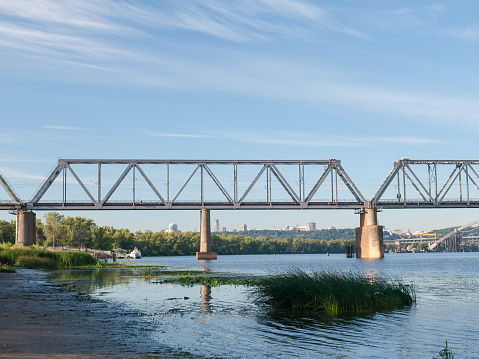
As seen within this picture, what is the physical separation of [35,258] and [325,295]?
51.0m

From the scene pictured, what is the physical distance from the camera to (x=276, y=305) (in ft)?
90.2

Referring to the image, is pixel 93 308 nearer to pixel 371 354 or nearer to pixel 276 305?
pixel 276 305

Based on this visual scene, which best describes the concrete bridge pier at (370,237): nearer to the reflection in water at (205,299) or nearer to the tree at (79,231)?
the tree at (79,231)

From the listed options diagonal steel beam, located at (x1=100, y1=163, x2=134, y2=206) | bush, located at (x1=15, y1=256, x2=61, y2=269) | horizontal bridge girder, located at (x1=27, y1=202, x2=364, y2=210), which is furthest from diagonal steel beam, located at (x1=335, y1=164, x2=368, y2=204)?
bush, located at (x1=15, y1=256, x2=61, y2=269)

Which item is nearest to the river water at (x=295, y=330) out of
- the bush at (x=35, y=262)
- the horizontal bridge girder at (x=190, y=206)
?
the bush at (x=35, y=262)

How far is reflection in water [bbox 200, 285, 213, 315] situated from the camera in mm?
26969

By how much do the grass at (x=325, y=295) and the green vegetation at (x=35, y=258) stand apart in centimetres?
4536

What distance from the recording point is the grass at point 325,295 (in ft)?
86.5

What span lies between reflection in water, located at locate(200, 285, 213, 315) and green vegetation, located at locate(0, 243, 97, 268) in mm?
32322

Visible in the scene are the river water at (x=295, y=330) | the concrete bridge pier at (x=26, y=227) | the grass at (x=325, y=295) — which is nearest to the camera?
the river water at (x=295, y=330)

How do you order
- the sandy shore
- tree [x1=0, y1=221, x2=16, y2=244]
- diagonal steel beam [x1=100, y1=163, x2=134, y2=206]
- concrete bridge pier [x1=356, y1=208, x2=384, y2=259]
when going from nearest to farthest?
the sandy shore, diagonal steel beam [x1=100, y1=163, x2=134, y2=206], concrete bridge pier [x1=356, y1=208, x2=384, y2=259], tree [x1=0, y1=221, x2=16, y2=244]

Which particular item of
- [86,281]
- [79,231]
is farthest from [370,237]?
[86,281]

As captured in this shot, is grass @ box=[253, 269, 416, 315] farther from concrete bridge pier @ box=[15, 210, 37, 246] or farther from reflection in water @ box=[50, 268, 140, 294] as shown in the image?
concrete bridge pier @ box=[15, 210, 37, 246]

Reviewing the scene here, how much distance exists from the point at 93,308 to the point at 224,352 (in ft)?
37.9
